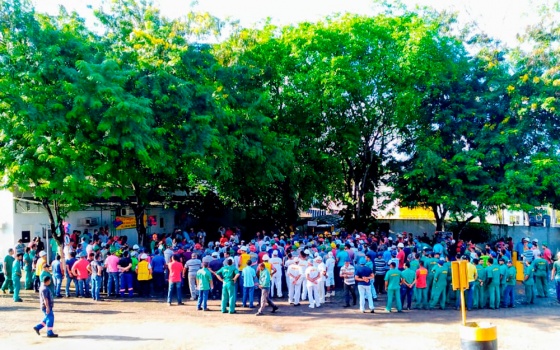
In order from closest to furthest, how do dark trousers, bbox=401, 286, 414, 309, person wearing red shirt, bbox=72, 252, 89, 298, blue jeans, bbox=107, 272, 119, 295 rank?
dark trousers, bbox=401, 286, 414, 309 < person wearing red shirt, bbox=72, 252, 89, 298 < blue jeans, bbox=107, 272, 119, 295

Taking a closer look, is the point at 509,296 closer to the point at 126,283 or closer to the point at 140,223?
the point at 126,283

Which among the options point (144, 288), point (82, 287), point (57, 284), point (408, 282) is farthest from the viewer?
point (144, 288)

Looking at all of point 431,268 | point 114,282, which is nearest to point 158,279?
point 114,282

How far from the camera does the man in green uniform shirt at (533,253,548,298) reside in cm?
1684

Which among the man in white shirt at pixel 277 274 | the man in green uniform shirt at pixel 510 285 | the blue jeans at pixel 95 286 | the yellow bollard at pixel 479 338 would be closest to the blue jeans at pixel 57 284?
the blue jeans at pixel 95 286

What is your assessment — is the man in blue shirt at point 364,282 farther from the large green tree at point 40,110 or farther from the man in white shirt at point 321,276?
the large green tree at point 40,110

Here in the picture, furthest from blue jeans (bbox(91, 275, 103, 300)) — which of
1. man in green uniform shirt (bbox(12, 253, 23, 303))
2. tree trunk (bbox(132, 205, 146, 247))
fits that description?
tree trunk (bbox(132, 205, 146, 247))

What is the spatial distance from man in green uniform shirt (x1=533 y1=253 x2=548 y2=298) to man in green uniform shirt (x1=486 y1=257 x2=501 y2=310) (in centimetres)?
203

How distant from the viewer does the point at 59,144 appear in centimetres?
1587

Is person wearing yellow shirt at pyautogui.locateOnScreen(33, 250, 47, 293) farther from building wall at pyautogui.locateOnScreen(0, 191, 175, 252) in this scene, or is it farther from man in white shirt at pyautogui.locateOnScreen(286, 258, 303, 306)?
man in white shirt at pyautogui.locateOnScreen(286, 258, 303, 306)

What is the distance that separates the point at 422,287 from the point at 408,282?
65 cm

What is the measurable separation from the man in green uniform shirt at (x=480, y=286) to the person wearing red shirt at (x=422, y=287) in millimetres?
1494

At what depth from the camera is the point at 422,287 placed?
50.1 ft

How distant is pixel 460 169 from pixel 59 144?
19.0 metres
